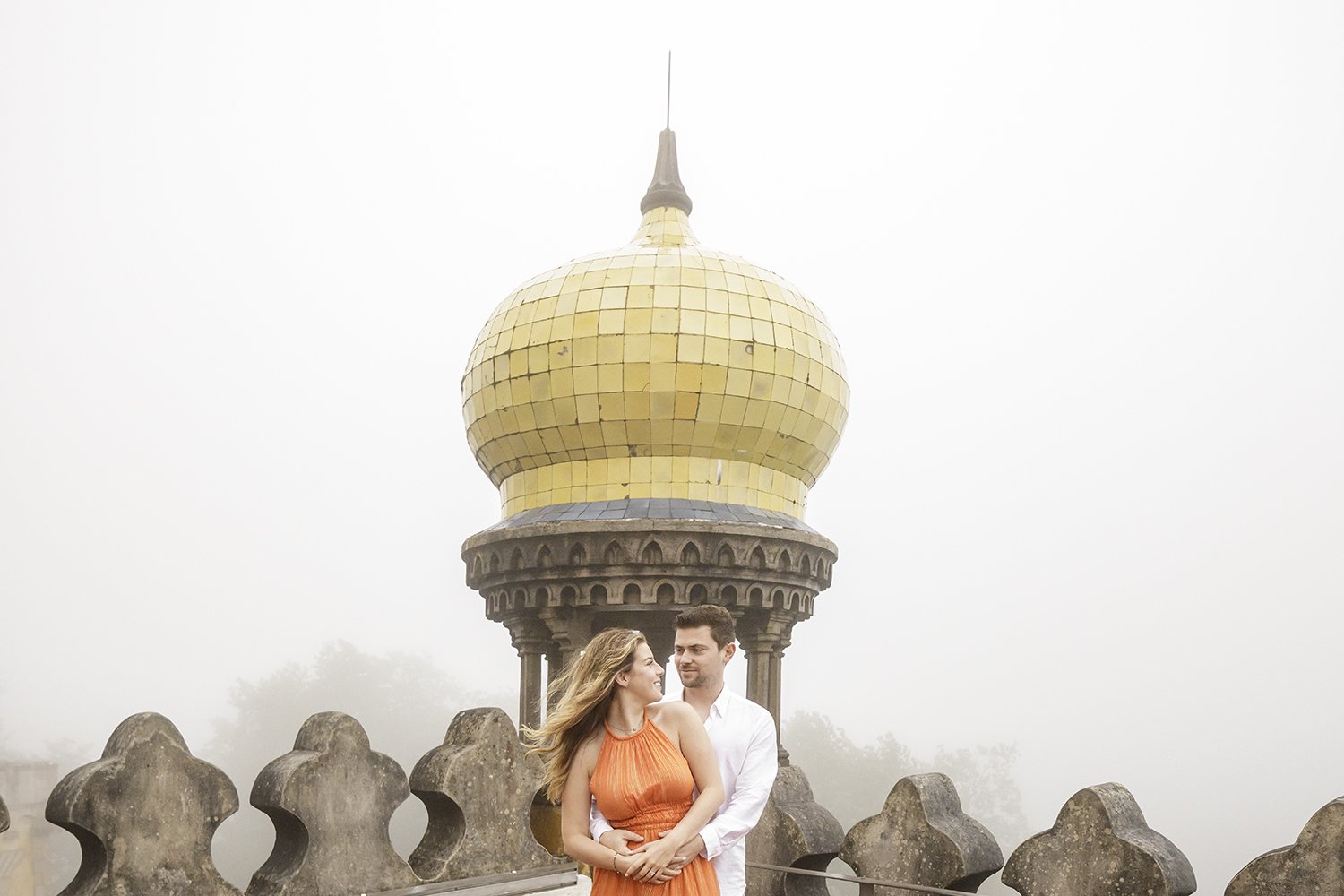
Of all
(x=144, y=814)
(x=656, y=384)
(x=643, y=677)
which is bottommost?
(x=144, y=814)

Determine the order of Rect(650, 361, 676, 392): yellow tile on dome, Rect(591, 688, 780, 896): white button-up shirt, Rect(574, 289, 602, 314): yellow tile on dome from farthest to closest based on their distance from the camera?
Rect(574, 289, 602, 314): yellow tile on dome → Rect(650, 361, 676, 392): yellow tile on dome → Rect(591, 688, 780, 896): white button-up shirt

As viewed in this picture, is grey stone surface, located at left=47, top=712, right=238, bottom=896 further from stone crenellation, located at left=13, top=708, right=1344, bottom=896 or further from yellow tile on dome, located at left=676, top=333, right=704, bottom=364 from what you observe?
yellow tile on dome, located at left=676, top=333, right=704, bottom=364

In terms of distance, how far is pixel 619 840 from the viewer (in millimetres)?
4660

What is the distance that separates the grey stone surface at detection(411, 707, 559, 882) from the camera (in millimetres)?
7551

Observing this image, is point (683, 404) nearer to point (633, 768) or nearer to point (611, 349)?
point (611, 349)

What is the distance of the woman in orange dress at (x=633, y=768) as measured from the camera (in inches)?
183

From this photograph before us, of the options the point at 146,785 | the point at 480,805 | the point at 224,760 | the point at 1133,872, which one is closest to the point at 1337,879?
the point at 1133,872

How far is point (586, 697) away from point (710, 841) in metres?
0.66

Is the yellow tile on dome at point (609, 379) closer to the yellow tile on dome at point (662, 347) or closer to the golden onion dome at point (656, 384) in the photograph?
the golden onion dome at point (656, 384)

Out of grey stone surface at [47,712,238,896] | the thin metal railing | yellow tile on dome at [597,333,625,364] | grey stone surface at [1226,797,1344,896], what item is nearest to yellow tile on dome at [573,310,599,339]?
yellow tile on dome at [597,333,625,364]

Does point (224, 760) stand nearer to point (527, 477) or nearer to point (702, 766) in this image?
point (527, 477)

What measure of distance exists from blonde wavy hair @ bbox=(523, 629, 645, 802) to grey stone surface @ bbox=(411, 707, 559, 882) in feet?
9.10

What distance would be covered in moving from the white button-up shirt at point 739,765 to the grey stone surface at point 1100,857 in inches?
87.7

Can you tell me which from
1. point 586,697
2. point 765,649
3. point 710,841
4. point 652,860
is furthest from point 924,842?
point 765,649
